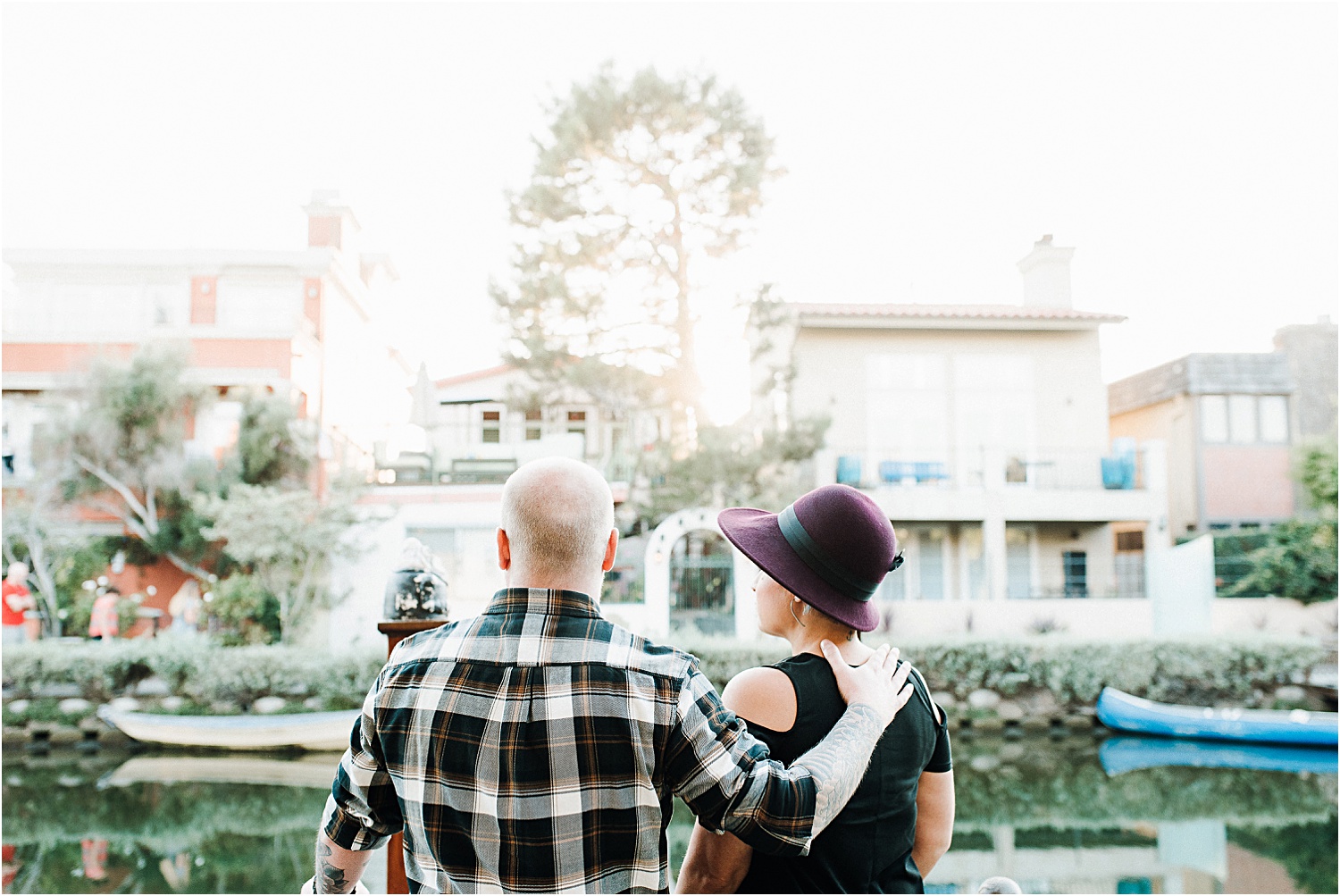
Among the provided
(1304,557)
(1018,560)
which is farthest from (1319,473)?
(1018,560)

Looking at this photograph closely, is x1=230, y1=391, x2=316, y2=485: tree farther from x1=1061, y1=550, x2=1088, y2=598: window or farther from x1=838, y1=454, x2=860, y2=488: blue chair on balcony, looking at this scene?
x1=1061, y1=550, x2=1088, y2=598: window

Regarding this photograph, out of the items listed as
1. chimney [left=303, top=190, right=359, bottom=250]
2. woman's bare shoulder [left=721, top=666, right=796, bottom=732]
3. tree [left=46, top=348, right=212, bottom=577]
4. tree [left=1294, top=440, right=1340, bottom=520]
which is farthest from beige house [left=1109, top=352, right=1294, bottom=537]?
woman's bare shoulder [left=721, top=666, right=796, bottom=732]

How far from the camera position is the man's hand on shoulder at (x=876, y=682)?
1147 mm

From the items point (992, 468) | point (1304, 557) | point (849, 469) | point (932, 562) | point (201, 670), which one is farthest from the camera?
point (932, 562)

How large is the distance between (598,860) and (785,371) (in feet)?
31.2

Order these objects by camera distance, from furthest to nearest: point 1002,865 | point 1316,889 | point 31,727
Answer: point 31,727
point 1002,865
point 1316,889

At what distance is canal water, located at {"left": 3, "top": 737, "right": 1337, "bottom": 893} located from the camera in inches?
196

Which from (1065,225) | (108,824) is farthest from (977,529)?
(108,824)

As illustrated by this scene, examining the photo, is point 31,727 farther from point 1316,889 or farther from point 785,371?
point 1316,889

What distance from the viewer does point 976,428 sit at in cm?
1241

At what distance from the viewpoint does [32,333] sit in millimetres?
11047

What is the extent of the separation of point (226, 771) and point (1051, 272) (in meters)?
12.4

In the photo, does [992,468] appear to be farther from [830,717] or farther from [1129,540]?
[830,717]

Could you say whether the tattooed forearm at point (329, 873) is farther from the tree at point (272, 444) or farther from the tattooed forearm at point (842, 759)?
the tree at point (272, 444)
